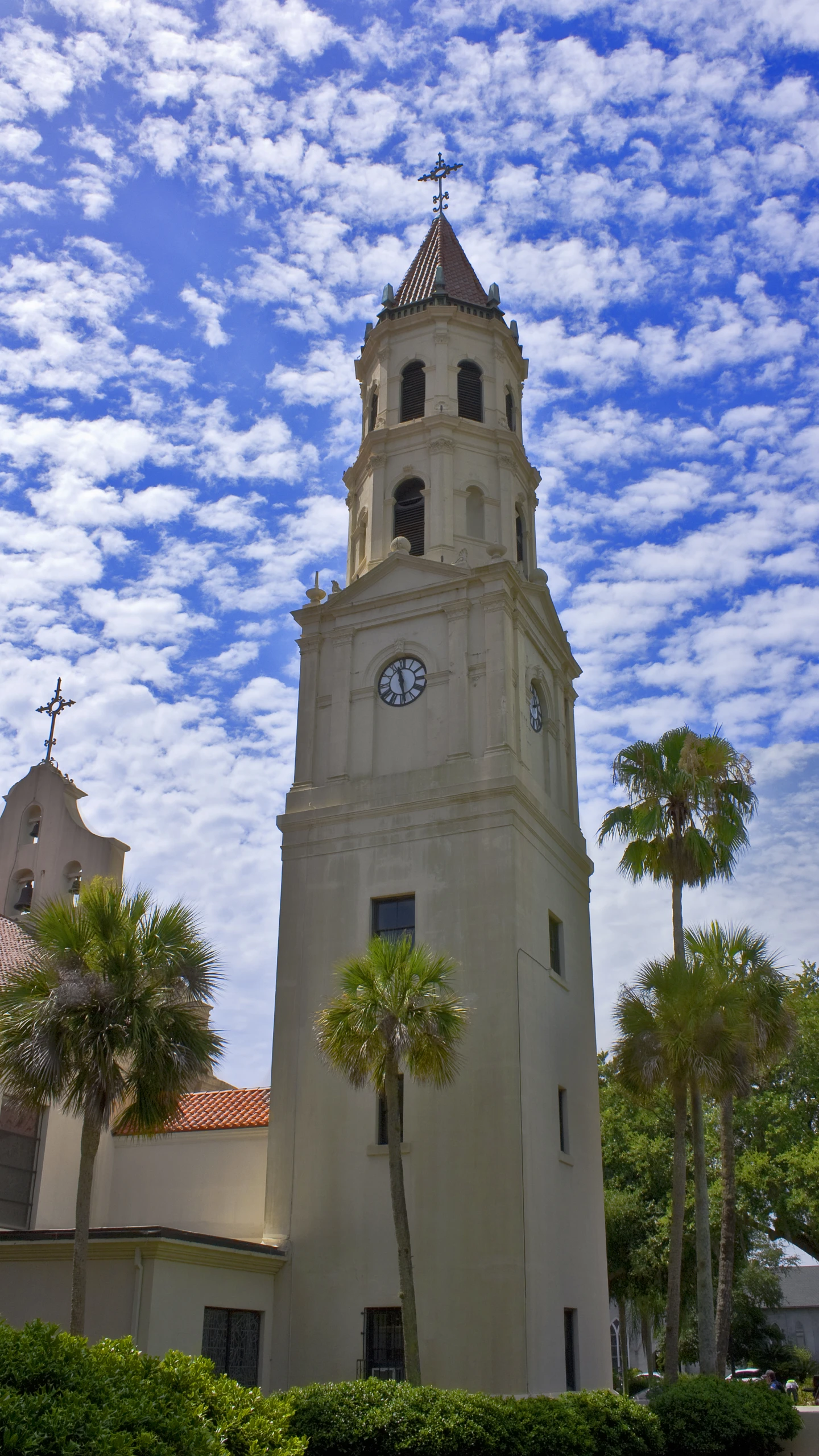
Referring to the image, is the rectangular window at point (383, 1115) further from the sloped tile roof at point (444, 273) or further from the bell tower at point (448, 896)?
the sloped tile roof at point (444, 273)

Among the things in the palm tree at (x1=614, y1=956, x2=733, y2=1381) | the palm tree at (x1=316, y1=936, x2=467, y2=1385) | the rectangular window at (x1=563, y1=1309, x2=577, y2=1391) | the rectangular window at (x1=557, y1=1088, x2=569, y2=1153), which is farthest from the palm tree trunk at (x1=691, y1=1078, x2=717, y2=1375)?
the palm tree at (x1=316, y1=936, x2=467, y2=1385)

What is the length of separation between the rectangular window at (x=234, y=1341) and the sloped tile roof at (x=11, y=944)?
311 inches

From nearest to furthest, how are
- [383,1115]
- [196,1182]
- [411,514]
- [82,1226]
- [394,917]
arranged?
1. [82,1226]
2. [383,1115]
3. [394,917]
4. [196,1182]
5. [411,514]

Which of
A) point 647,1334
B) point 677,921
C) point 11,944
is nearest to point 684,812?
point 677,921

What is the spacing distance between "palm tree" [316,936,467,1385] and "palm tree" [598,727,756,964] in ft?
26.4

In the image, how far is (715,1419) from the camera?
20.1m

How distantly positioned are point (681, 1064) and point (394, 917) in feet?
21.7

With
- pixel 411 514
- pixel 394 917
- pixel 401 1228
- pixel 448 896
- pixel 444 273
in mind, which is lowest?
pixel 401 1228

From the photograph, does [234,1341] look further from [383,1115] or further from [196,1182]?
[196,1182]

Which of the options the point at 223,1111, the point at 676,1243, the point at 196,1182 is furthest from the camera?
the point at 223,1111

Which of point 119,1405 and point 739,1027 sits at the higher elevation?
point 739,1027

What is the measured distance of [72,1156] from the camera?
2562 cm

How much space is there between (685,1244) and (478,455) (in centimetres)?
2540

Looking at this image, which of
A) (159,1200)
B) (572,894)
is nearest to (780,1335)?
(572,894)
